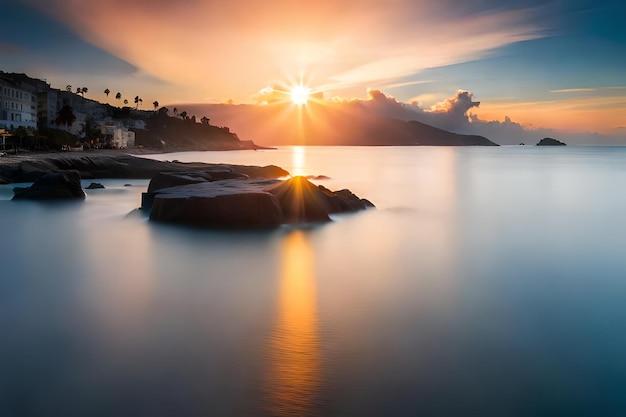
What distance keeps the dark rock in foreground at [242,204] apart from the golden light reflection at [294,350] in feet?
21.8

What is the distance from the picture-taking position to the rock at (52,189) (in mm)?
31781

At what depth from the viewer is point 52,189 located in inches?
1267

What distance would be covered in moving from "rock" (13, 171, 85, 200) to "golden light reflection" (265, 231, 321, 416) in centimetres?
2229

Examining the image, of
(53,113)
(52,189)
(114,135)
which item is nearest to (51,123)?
(53,113)

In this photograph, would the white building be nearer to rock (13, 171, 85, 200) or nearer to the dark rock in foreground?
rock (13, 171, 85, 200)

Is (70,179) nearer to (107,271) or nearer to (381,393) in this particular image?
(107,271)

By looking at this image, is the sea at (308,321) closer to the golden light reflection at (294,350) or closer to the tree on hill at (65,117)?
the golden light reflection at (294,350)

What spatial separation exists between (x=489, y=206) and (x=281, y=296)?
28.4m

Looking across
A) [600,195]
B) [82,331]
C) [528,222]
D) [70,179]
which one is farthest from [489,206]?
[82,331]

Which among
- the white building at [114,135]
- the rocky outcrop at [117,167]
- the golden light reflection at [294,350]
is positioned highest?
the white building at [114,135]

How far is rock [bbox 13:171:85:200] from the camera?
104ft

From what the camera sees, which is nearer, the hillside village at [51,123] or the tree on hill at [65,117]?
the hillside village at [51,123]

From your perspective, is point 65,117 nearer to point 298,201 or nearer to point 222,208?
point 298,201

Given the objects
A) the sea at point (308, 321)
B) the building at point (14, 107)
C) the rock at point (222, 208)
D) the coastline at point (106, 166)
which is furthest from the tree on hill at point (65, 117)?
the rock at point (222, 208)
